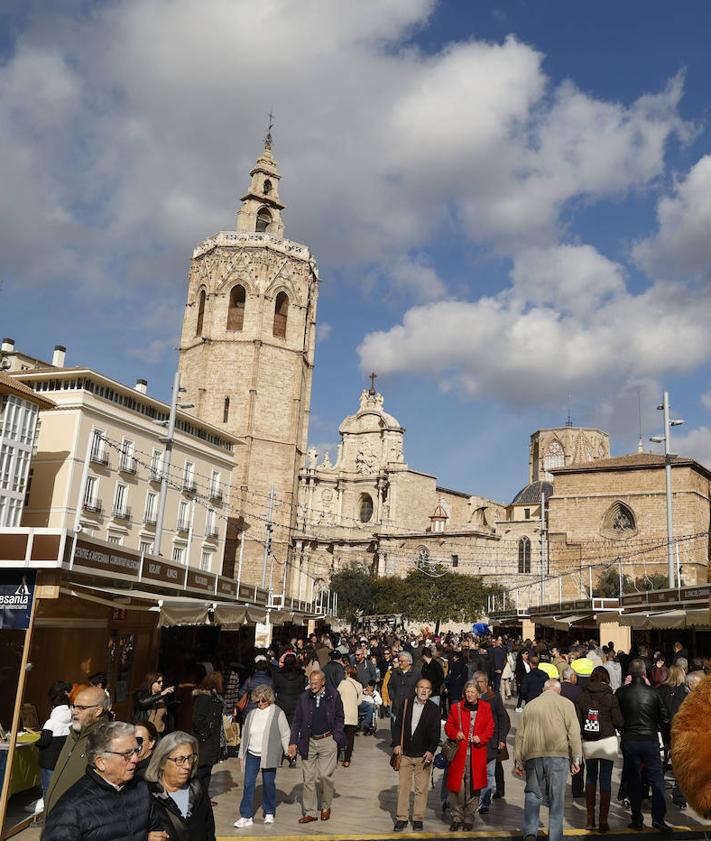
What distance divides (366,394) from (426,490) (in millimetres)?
10461

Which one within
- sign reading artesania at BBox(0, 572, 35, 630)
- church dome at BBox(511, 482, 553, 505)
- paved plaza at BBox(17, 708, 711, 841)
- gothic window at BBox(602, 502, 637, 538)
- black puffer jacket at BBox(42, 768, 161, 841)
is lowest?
paved plaza at BBox(17, 708, 711, 841)

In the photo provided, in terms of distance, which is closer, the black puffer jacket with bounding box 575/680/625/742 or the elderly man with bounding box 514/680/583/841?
the elderly man with bounding box 514/680/583/841

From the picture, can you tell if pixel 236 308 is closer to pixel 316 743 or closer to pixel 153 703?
pixel 316 743

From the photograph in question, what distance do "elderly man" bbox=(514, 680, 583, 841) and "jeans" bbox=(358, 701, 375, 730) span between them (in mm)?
8188

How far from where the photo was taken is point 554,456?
8631 centimetres

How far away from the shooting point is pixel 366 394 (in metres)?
70.2

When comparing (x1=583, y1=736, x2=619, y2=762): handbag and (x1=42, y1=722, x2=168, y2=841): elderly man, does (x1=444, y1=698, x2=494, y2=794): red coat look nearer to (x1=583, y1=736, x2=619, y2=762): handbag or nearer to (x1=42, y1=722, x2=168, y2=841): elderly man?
(x1=583, y1=736, x2=619, y2=762): handbag

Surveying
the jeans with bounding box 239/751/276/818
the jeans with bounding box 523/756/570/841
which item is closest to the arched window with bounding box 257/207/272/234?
the jeans with bounding box 239/751/276/818

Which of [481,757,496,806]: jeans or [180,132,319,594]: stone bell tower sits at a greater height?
[180,132,319,594]: stone bell tower

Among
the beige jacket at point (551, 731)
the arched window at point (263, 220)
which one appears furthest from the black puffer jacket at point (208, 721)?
the arched window at point (263, 220)

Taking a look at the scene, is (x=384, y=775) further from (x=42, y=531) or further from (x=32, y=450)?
(x=32, y=450)

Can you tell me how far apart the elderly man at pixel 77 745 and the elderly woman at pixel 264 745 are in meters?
2.70

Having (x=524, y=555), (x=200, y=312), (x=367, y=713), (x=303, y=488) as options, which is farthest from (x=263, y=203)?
(x=367, y=713)

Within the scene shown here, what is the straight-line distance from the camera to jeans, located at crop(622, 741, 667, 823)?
25.3 ft
